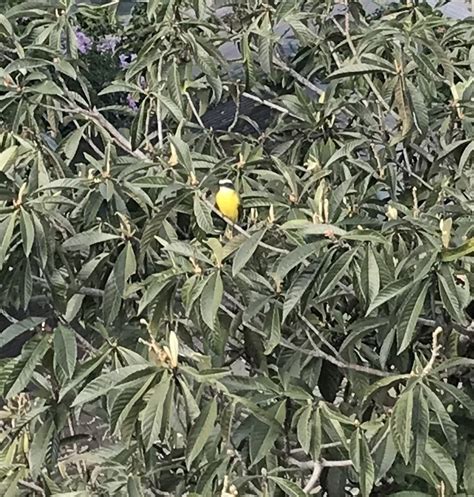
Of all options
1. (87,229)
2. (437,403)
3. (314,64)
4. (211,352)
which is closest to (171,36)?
(314,64)

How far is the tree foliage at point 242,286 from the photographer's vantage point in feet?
3.67

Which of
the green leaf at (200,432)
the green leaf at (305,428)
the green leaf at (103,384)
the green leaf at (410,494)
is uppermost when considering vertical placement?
the green leaf at (103,384)

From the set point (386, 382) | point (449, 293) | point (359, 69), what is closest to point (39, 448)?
A: point (386, 382)

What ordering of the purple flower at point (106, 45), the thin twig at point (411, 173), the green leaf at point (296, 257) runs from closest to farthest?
the green leaf at point (296, 257), the thin twig at point (411, 173), the purple flower at point (106, 45)

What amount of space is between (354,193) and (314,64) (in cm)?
68

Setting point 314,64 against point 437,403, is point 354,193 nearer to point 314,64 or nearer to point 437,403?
point 437,403

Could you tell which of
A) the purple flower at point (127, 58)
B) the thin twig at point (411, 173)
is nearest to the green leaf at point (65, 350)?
the thin twig at point (411, 173)

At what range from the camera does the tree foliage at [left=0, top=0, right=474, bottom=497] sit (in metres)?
1.12

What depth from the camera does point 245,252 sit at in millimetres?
1131

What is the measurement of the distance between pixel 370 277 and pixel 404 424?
21cm

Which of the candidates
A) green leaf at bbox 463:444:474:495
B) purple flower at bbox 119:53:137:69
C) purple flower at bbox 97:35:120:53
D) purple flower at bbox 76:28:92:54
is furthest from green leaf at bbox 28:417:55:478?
purple flower at bbox 97:35:120:53

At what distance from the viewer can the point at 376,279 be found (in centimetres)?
113

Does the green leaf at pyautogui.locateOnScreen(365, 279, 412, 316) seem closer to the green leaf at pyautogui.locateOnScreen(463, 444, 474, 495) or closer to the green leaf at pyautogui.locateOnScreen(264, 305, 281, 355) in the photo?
the green leaf at pyautogui.locateOnScreen(264, 305, 281, 355)

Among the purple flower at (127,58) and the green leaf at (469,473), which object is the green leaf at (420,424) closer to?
the green leaf at (469,473)
